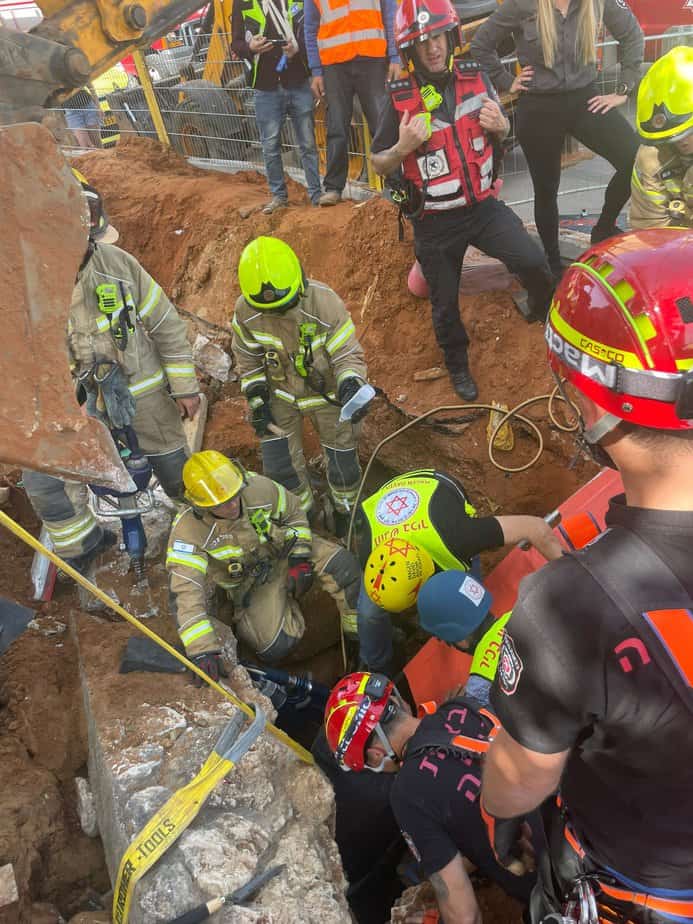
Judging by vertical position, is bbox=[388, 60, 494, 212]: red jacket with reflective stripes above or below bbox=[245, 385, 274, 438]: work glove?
above

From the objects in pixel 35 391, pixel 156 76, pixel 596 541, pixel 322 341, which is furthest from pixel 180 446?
pixel 156 76

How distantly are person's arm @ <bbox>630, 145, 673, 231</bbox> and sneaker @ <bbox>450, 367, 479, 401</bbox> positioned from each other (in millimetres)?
1564

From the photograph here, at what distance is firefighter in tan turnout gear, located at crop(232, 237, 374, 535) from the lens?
13.4 ft

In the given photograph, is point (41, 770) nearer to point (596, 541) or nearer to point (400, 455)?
point (596, 541)

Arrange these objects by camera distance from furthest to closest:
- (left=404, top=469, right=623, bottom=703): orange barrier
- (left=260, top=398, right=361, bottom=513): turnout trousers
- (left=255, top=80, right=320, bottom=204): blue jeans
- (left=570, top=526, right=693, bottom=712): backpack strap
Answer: (left=255, top=80, right=320, bottom=204): blue jeans < (left=260, top=398, right=361, bottom=513): turnout trousers < (left=404, top=469, right=623, bottom=703): orange barrier < (left=570, top=526, right=693, bottom=712): backpack strap

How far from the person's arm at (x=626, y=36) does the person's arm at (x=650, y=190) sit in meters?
0.89

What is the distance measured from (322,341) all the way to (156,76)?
7030 mm

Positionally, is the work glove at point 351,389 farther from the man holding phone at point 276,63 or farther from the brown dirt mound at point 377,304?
the man holding phone at point 276,63

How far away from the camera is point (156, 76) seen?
923 cm

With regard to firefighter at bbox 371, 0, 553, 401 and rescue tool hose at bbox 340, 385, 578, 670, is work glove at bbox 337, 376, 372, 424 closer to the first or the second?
rescue tool hose at bbox 340, 385, 578, 670

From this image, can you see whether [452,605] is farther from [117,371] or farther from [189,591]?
[117,371]

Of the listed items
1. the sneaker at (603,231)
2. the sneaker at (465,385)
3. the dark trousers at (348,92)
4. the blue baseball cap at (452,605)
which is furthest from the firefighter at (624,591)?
the dark trousers at (348,92)

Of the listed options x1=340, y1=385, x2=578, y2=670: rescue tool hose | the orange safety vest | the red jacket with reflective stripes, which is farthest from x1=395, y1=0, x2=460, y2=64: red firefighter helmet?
x1=340, y1=385, x2=578, y2=670: rescue tool hose

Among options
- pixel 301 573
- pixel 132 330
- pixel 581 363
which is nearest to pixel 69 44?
pixel 132 330
